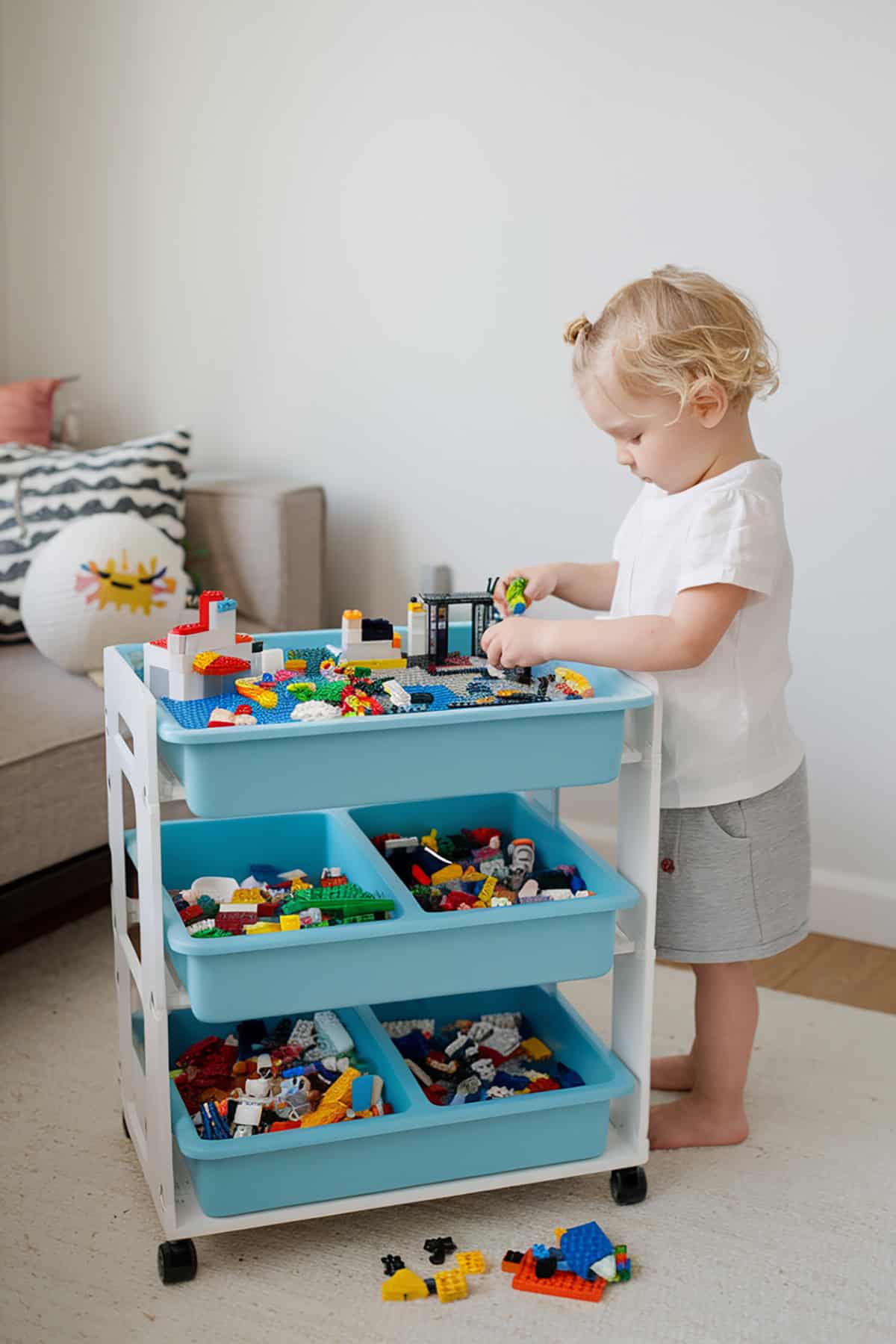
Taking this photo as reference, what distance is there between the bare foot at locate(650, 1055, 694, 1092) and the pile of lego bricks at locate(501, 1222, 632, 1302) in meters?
0.32

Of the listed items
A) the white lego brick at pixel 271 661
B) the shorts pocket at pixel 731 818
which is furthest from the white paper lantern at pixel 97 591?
the shorts pocket at pixel 731 818

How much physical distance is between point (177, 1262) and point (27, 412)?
1533mm

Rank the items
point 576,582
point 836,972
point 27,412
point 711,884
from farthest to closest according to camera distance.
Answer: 1. point 27,412
2. point 836,972
3. point 576,582
4. point 711,884

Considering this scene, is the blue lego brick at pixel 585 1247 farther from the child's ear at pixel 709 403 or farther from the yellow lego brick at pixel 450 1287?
the child's ear at pixel 709 403

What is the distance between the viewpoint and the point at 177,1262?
1.20 m

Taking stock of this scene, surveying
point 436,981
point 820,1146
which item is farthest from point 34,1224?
point 820,1146

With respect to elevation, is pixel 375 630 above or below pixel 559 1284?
above

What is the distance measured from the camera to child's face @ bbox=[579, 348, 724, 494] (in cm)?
125

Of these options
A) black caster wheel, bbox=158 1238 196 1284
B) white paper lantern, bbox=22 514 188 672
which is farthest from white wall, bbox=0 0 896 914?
black caster wheel, bbox=158 1238 196 1284

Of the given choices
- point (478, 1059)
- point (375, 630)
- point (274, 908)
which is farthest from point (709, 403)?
point (478, 1059)

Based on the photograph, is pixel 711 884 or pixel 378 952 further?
pixel 711 884

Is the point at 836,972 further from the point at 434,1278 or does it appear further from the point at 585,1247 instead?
the point at 434,1278

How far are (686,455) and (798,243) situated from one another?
Result: 0.73 meters

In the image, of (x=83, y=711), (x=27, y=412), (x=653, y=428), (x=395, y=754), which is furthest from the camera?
(x=27, y=412)
